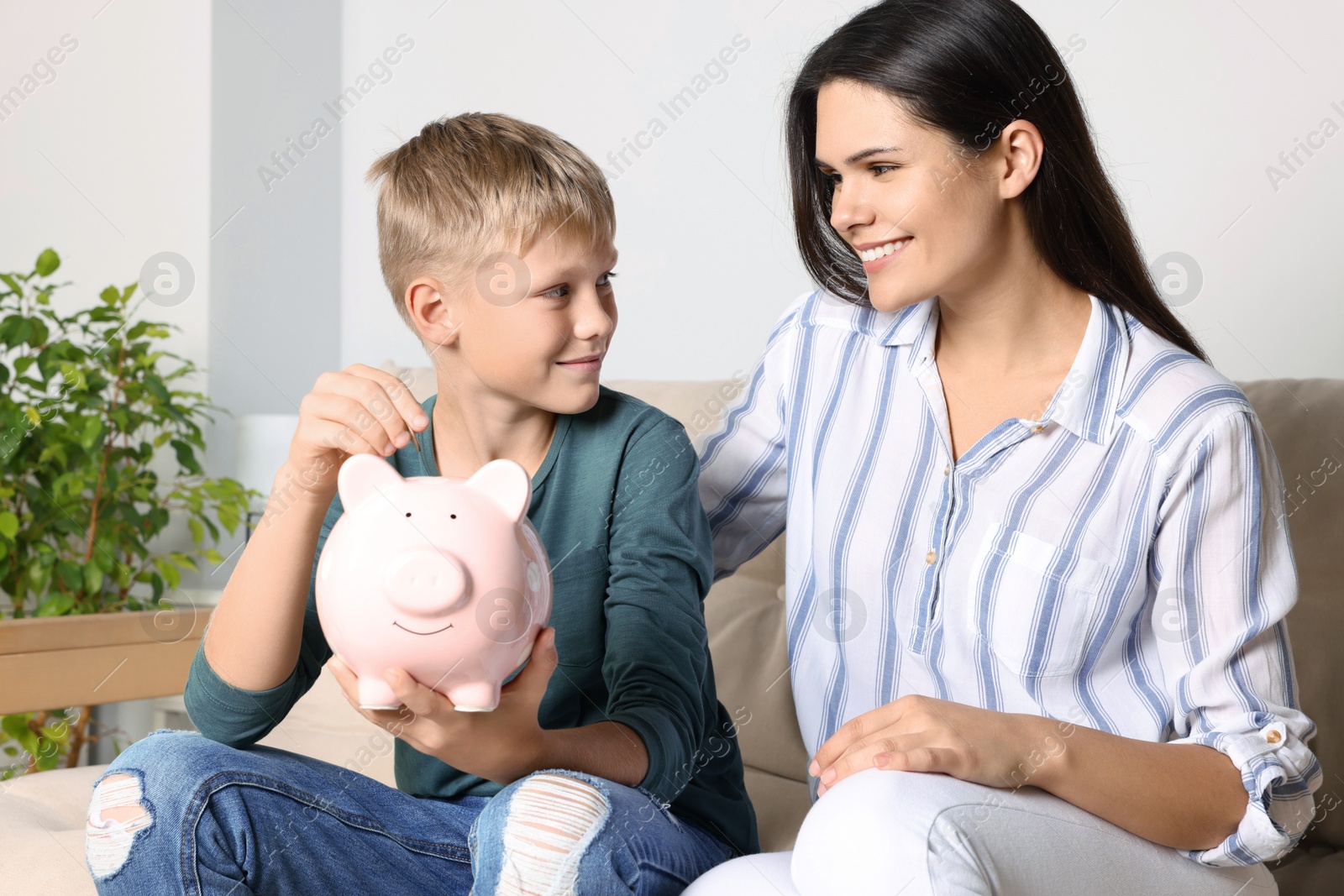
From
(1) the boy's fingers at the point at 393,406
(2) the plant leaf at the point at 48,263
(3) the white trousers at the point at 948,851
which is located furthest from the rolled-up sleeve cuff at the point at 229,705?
(2) the plant leaf at the point at 48,263

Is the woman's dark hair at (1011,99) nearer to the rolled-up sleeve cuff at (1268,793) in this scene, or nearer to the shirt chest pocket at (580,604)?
the rolled-up sleeve cuff at (1268,793)

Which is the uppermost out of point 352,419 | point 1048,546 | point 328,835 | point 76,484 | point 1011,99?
point 1011,99

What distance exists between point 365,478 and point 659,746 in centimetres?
33

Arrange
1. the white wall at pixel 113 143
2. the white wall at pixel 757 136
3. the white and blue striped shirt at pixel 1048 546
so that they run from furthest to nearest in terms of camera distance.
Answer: the white wall at pixel 113 143 → the white wall at pixel 757 136 → the white and blue striped shirt at pixel 1048 546

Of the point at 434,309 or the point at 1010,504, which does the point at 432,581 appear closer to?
the point at 434,309

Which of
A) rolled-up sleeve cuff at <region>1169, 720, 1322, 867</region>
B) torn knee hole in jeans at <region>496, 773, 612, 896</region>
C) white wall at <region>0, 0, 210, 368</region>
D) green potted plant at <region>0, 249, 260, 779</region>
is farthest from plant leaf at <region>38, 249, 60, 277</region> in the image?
rolled-up sleeve cuff at <region>1169, 720, 1322, 867</region>

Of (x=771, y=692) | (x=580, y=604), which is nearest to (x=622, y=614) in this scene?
(x=580, y=604)

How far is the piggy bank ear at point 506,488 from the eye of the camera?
0.78 meters

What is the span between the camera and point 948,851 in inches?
A: 29.4

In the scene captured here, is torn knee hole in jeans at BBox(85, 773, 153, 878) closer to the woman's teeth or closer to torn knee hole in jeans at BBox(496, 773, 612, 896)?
torn knee hole in jeans at BBox(496, 773, 612, 896)

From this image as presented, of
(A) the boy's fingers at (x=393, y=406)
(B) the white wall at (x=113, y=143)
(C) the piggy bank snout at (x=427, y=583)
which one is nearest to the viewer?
(C) the piggy bank snout at (x=427, y=583)

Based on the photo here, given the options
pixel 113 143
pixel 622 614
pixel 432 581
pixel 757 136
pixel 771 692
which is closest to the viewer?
pixel 432 581

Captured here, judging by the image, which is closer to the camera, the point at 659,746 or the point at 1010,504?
the point at 659,746

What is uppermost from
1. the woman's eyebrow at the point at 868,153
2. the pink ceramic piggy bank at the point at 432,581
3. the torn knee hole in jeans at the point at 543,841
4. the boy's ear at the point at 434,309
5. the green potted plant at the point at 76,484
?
the woman's eyebrow at the point at 868,153
